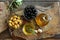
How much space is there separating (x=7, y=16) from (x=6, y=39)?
0.16 meters

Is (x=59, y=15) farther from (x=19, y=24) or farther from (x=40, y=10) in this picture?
(x=19, y=24)

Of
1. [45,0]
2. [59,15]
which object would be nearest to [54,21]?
[59,15]

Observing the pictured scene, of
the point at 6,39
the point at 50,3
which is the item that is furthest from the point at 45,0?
the point at 6,39

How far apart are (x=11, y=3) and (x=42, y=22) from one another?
0.25 meters

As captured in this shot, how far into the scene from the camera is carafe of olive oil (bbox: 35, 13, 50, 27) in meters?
1.09

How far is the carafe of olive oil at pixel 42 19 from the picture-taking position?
1.09 meters

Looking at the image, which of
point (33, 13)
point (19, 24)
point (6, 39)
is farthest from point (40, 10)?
point (6, 39)

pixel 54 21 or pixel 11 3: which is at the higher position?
pixel 11 3

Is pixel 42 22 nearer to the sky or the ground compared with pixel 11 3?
nearer to the ground

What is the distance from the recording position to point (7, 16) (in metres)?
1.11

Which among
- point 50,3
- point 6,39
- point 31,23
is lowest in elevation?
point 6,39

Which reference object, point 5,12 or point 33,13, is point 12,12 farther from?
point 33,13

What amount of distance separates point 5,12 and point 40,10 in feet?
0.78

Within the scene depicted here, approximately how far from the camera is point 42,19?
3.60 ft
